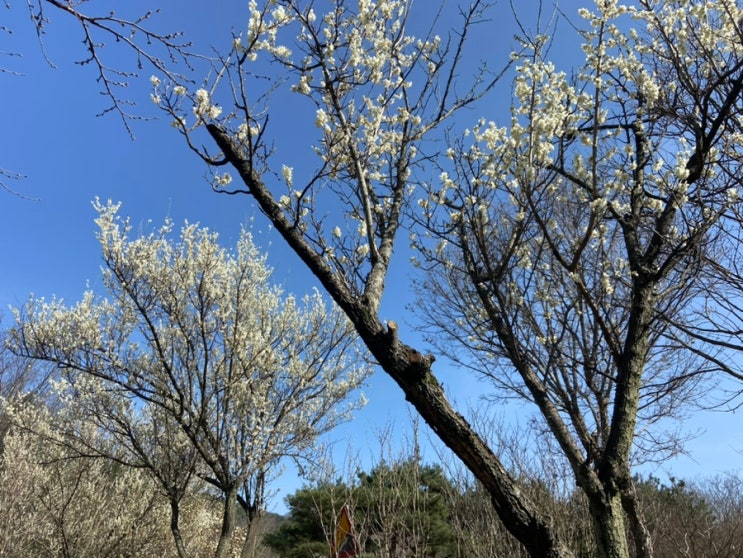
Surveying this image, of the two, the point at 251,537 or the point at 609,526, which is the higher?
the point at 609,526

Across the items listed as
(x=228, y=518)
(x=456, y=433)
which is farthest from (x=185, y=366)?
(x=456, y=433)

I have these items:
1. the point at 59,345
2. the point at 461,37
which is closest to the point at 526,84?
the point at 461,37

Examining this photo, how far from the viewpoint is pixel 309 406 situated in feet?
26.5

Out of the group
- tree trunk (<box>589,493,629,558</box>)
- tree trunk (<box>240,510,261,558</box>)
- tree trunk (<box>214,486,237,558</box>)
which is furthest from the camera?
tree trunk (<box>240,510,261,558</box>)

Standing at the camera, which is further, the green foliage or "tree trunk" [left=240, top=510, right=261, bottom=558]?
"tree trunk" [left=240, top=510, right=261, bottom=558]

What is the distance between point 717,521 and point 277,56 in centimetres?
1356

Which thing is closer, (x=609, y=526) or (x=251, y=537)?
(x=609, y=526)

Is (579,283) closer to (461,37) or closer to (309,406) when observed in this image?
(461,37)

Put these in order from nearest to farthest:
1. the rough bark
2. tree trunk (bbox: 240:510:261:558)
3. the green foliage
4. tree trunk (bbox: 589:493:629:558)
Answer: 1. the rough bark
2. tree trunk (bbox: 589:493:629:558)
3. the green foliage
4. tree trunk (bbox: 240:510:261:558)

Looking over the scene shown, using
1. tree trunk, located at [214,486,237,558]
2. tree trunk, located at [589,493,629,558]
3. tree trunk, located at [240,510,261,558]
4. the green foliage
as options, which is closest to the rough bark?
tree trunk, located at [589,493,629,558]

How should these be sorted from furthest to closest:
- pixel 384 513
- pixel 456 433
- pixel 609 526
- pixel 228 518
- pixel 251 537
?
pixel 251 537 < pixel 228 518 < pixel 384 513 < pixel 609 526 < pixel 456 433

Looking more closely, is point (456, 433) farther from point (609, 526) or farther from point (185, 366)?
point (185, 366)

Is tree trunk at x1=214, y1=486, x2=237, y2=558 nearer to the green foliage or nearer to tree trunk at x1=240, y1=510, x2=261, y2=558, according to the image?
tree trunk at x1=240, y1=510, x2=261, y2=558

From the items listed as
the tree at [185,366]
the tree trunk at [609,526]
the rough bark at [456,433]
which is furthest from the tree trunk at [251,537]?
the rough bark at [456,433]
